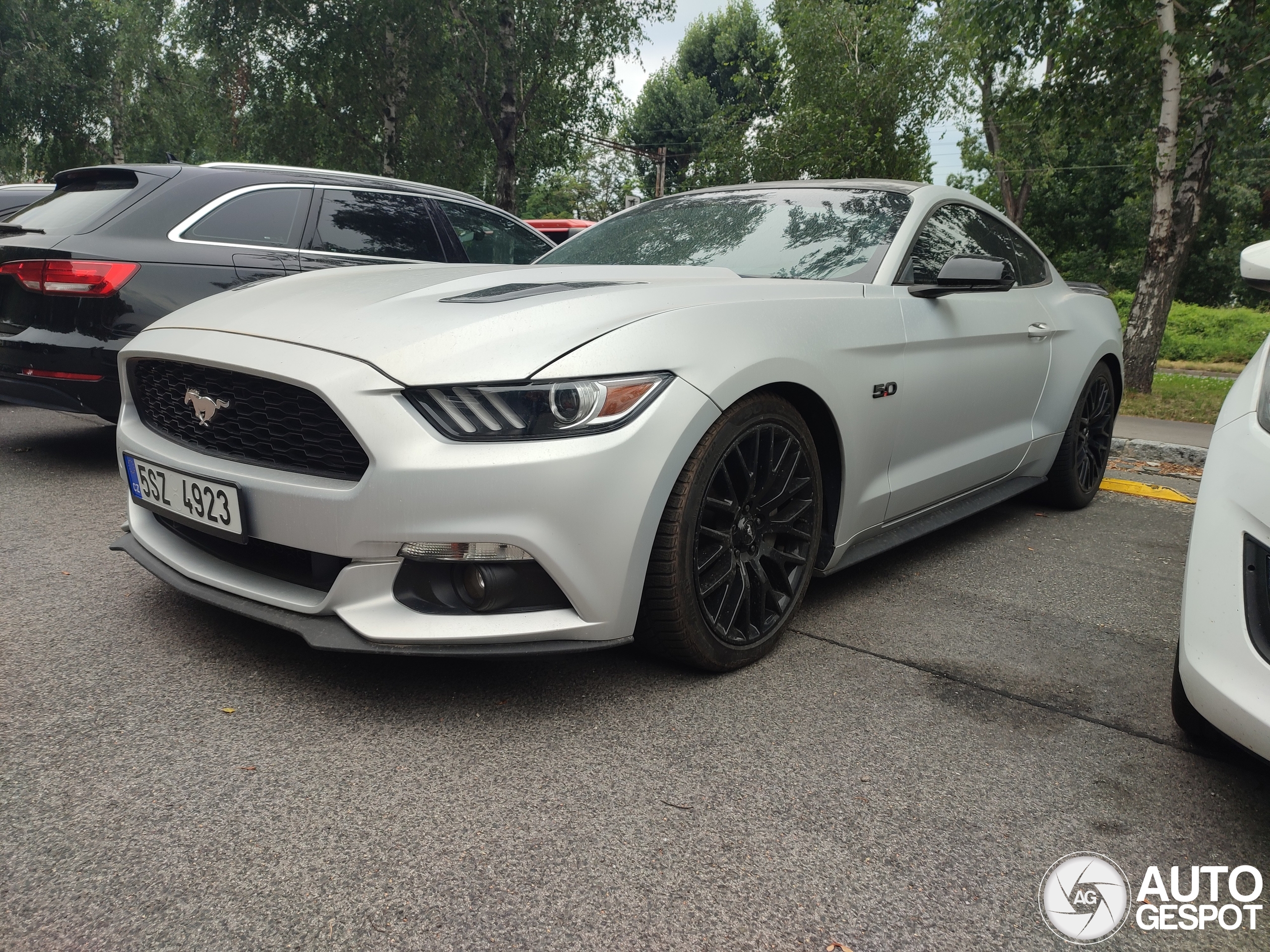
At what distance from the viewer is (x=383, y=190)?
18.0 ft

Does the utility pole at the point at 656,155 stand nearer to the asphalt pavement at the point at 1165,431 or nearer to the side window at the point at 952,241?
the asphalt pavement at the point at 1165,431

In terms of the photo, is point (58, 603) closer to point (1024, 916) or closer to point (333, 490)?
point (333, 490)

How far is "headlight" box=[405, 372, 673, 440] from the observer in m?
2.12

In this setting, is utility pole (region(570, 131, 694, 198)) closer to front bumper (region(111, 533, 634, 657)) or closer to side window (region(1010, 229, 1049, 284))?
side window (region(1010, 229, 1049, 284))

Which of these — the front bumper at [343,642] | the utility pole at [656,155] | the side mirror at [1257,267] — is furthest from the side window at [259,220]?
the utility pole at [656,155]

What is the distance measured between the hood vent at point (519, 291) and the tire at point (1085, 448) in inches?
110

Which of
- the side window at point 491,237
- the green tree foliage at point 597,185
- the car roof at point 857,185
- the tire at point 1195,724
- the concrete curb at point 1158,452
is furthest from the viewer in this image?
the green tree foliage at point 597,185

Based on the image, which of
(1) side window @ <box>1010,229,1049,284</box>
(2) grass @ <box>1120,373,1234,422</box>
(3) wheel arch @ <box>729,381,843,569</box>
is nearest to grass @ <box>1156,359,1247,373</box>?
(2) grass @ <box>1120,373,1234,422</box>

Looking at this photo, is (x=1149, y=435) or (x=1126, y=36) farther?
(x=1126, y=36)

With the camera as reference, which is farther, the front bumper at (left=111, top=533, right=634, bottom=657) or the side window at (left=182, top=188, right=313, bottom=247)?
the side window at (left=182, top=188, right=313, bottom=247)

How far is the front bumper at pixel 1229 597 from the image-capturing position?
69.1 inches

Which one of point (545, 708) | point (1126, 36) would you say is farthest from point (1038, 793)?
point (1126, 36)

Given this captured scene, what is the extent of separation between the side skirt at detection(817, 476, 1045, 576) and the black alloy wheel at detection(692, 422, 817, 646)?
26cm

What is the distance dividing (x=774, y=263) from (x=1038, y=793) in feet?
6.06
